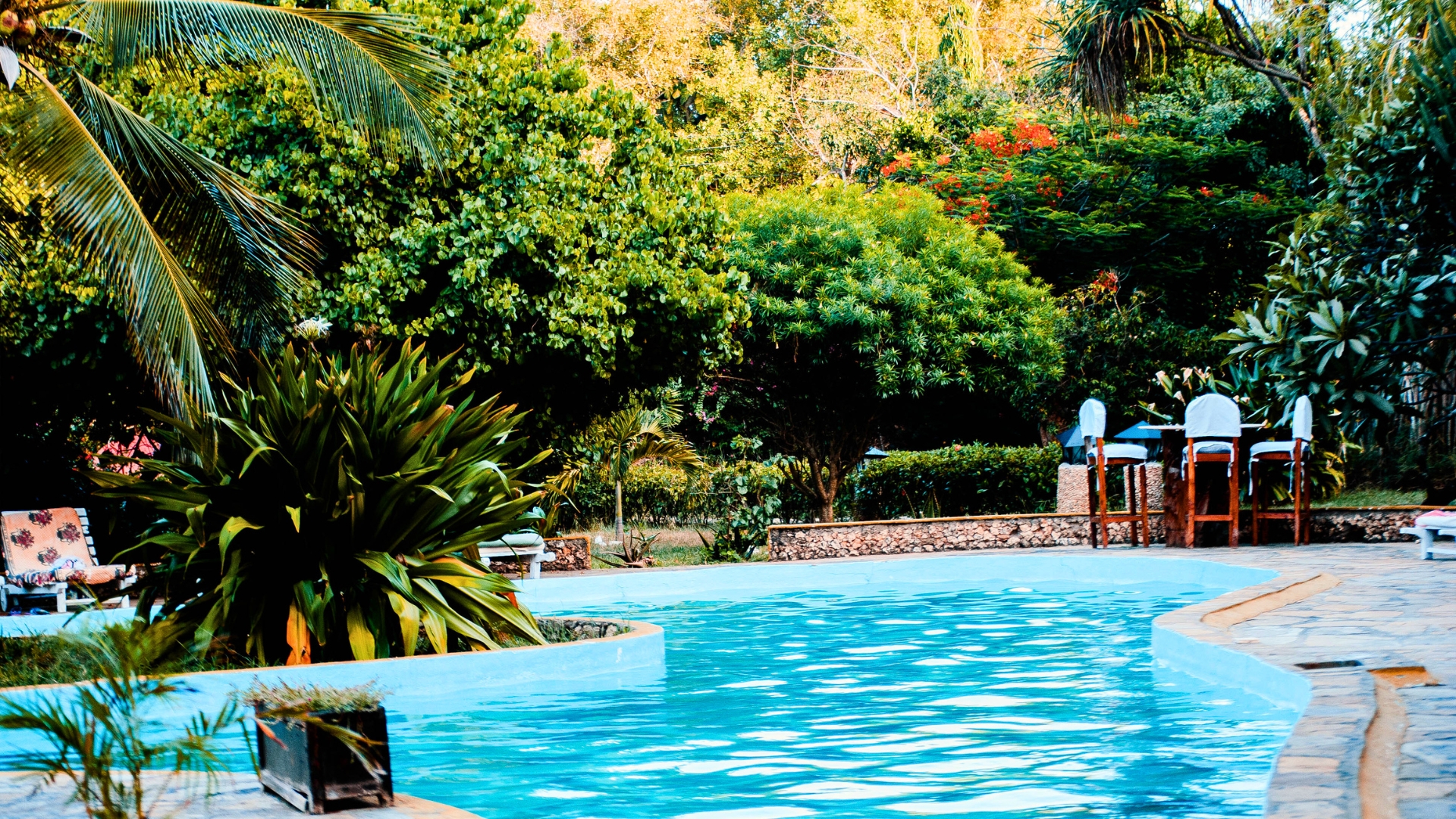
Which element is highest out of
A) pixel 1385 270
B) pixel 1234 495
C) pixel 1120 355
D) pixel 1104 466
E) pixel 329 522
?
pixel 1120 355

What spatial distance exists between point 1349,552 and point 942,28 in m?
21.8

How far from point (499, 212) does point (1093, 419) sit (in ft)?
23.1

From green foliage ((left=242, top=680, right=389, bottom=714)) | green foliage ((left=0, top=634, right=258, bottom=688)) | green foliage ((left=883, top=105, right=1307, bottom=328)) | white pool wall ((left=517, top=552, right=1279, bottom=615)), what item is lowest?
white pool wall ((left=517, top=552, right=1279, bottom=615))

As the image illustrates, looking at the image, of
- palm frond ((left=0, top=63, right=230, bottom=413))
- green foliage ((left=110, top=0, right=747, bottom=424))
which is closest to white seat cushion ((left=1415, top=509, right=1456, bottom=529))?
green foliage ((left=110, top=0, right=747, bottom=424))

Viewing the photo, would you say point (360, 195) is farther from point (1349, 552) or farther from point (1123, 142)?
point (1123, 142)

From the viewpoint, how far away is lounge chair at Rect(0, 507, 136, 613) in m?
11.7

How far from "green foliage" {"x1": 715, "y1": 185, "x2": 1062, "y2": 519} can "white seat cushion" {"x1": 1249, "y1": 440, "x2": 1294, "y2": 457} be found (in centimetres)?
361

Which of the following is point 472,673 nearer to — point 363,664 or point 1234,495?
point 363,664

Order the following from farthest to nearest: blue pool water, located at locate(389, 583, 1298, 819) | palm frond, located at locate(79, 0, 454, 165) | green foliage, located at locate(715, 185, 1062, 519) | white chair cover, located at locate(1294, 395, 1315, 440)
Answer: green foliage, located at locate(715, 185, 1062, 519) → white chair cover, located at locate(1294, 395, 1315, 440) → palm frond, located at locate(79, 0, 454, 165) → blue pool water, located at locate(389, 583, 1298, 819)

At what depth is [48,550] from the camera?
1255 cm

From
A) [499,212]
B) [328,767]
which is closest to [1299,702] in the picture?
[328,767]

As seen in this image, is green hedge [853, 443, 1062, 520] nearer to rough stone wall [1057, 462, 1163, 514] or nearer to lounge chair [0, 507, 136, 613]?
rough stone wall [1057, 462, 1163, 514]

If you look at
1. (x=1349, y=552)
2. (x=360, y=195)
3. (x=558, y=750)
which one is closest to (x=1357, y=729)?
(x=558, y=750)

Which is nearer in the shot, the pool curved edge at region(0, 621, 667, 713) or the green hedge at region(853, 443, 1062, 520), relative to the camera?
the pool curved edge at region(0, 621, 667, 713)
